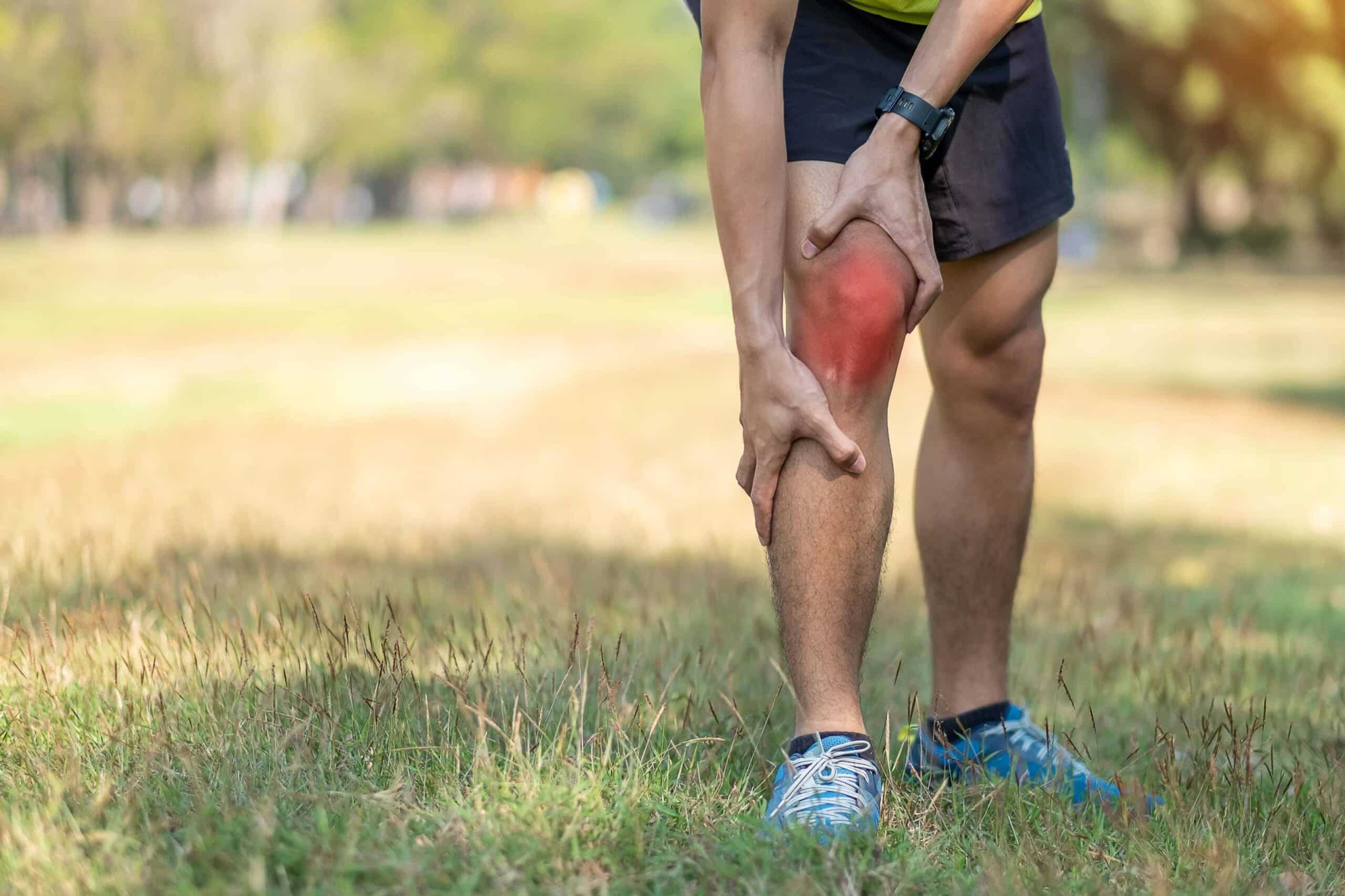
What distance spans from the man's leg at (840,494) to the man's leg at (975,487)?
0.53 meters

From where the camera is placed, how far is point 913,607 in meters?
4.92

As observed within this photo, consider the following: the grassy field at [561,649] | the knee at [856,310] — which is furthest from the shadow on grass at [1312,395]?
the knee at [856,310]

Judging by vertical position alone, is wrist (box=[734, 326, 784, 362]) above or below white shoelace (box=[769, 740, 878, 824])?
above

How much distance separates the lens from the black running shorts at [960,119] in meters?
2.62

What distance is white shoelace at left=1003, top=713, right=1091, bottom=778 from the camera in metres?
2.67

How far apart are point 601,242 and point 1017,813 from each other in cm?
4959

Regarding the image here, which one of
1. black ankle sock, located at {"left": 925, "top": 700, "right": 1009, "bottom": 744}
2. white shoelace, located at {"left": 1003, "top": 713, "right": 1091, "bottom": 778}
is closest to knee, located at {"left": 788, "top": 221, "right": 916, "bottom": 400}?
white shoelace, located at {"left": 1003, "top": 713, "right": 1091, "bottom": 778}

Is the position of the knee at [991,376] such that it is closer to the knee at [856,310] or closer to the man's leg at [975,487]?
the man's leg at [975,487]

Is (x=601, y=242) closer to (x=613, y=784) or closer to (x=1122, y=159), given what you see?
(x=1122, y=159)

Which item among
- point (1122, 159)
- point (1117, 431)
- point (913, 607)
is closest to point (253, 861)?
point (913, 607)

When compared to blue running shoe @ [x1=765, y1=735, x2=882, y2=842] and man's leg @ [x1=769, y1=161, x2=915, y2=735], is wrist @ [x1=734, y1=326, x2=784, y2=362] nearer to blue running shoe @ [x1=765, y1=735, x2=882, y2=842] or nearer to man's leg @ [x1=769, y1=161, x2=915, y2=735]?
man's leg @ [x1=769, y1=161, x2=915, y2=735]

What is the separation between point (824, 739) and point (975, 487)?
3.00 ft

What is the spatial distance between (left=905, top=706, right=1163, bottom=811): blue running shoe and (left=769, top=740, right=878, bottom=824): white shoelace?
0.14 m

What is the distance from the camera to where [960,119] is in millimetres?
2795
